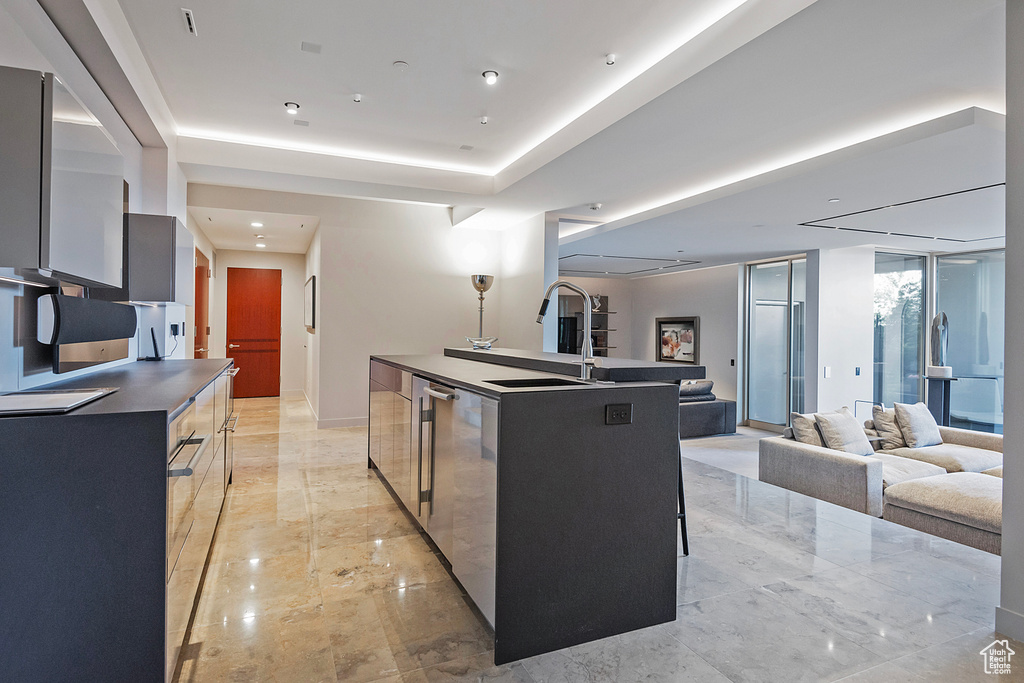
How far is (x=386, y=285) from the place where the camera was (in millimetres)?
6500

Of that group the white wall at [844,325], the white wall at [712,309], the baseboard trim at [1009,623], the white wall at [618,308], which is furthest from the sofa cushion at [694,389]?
the baseboard trim at [1009,623]

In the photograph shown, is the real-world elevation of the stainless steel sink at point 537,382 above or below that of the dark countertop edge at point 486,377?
below

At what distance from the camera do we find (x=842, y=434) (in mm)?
4281

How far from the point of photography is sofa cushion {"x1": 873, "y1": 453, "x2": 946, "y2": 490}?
12.9ft

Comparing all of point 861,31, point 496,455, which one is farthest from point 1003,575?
point 861,31

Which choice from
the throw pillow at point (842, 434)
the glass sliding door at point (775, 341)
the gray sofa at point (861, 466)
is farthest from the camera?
the glass sliding door at point (775, 341)

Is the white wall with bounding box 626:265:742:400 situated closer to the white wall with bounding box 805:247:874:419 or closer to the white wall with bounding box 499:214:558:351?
the white wall with bounding box 805:247:874:419

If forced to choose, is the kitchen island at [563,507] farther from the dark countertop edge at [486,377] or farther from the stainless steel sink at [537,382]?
the stainless steel sink at [537,382]

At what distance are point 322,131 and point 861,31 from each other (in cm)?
366

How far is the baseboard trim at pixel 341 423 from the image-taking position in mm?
6168

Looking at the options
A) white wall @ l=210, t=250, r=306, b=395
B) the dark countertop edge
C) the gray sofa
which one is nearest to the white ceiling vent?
the dark countertop edge

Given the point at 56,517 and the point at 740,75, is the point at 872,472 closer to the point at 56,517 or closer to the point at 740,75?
the point at 740,75

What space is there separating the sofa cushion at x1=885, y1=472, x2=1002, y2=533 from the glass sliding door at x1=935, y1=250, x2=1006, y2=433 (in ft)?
11.3

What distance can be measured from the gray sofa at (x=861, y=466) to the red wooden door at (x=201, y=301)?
248 inches
